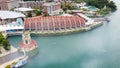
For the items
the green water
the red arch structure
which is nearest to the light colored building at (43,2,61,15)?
the red arch structure

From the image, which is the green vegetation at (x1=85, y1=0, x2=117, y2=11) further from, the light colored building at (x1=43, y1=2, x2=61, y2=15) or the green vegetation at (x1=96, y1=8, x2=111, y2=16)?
the light colored building at (x1=43, y1=2, x2=61, y2=15)

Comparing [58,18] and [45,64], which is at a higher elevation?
[58,18]

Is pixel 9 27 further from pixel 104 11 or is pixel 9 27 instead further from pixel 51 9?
pixel 104 11

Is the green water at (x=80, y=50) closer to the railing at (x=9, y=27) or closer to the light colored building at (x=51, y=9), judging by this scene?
the railing at (x=9, y=27)

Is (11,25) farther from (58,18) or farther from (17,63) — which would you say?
(17,63)

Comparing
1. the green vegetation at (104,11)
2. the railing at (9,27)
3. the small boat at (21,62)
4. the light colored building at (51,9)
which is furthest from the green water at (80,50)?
the light colored building at (51,9)

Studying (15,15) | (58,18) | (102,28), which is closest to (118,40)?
(102,28)

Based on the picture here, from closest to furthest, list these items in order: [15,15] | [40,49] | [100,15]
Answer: [40,49] → [15,15] → [100,15]
